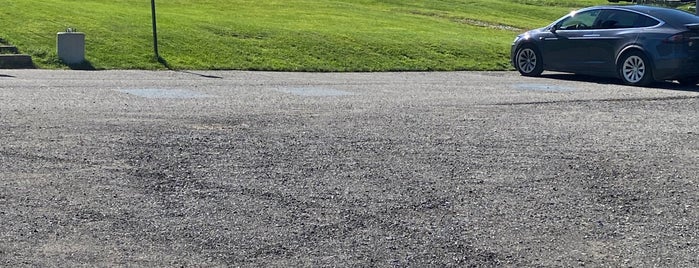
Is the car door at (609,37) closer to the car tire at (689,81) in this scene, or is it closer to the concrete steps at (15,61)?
the car tire at (689,81)

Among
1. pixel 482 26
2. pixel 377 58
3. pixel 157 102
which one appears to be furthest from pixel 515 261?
pixel 482 26

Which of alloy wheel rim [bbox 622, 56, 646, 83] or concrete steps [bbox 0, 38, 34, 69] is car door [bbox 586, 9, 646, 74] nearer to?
alloy wheel rim [bbox 622, 56, 646, 83]

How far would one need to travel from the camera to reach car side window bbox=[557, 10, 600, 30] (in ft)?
69.0

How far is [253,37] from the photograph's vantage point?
26.0 metres

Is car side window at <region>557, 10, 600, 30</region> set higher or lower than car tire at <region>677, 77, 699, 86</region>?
higher

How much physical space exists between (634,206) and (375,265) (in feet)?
8.19

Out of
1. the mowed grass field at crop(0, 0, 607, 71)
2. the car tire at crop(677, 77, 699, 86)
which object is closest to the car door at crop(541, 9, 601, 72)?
the car tire at crop(677, 77, 699, 86)

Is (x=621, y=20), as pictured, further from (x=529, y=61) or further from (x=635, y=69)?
(x=529, y=61)

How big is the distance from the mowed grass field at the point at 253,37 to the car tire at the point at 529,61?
199cm

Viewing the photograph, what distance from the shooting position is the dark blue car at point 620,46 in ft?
63.1

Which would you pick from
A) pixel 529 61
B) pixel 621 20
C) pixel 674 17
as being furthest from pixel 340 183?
pixel 529 61

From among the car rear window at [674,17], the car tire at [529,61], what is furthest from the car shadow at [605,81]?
the car rear window at [674,17]

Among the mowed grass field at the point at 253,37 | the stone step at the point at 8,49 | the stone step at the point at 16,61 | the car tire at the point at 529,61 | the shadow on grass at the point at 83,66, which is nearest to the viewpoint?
the stone step at the point at 16,61

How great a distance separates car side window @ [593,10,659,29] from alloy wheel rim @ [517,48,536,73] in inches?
58.5
